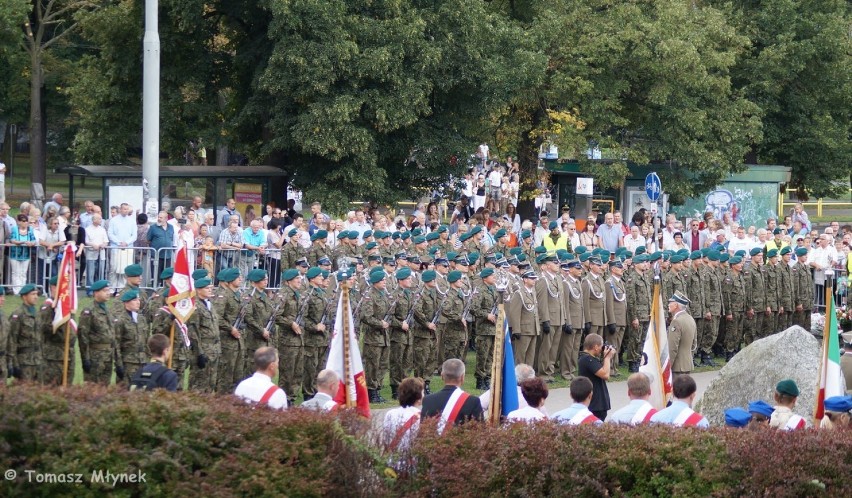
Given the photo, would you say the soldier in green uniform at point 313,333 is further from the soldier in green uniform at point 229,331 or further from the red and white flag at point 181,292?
the red and white flag at point 181,292

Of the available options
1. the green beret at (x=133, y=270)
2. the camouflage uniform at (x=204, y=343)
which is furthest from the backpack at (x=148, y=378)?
the green beret at (x=133, y=270)

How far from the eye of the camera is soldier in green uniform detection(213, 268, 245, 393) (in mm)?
15352

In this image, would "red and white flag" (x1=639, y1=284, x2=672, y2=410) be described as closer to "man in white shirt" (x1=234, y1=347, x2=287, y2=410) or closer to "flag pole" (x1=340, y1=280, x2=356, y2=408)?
"flag pole" (x1=340, y1=280, x2=356, y2=408)

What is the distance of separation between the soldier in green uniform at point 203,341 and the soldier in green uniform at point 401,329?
9.12 feet

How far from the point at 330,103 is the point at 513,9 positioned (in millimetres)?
9447

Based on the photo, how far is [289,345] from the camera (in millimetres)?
16000

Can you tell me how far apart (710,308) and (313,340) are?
7.62m

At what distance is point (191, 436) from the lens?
8156 millimetres

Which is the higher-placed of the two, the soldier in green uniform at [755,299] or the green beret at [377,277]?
the green beret at [377,277]

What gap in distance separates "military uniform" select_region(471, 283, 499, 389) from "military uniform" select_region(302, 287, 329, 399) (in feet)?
8.23

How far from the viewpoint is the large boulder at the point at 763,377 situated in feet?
47.7

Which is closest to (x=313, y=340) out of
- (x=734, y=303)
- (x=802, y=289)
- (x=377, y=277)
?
(x=377, y=277)

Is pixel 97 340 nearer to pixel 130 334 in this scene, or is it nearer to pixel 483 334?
pixel 130 334

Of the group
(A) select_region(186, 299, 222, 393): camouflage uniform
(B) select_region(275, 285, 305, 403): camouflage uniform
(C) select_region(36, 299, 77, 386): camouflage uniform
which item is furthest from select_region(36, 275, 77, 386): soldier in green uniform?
(B) select_region(275, 285, 305, 403): camouflage uniform
